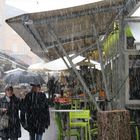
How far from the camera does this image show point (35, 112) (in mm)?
10289

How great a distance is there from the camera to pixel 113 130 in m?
8.04

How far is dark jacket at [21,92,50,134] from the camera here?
10242 mm

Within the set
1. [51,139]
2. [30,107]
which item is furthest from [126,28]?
[51,139]

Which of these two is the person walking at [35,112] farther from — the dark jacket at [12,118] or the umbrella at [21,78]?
the umbrella at [21,78]

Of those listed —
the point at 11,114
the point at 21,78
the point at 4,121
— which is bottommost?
the point at 4,121

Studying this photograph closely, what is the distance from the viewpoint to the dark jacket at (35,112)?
33.6ft

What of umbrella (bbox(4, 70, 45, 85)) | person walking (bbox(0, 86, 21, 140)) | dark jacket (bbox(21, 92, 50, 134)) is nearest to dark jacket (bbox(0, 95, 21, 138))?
person walking (bbox(0, 86, 21, 140))

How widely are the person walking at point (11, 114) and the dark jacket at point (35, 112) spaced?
1.37 feet

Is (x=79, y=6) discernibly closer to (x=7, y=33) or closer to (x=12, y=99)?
(x=12, y=99)

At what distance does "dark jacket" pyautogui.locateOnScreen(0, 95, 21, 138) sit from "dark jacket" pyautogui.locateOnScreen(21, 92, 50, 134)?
40 cm

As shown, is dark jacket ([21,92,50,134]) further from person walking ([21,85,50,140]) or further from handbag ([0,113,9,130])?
handbag ([0,113,9,130])

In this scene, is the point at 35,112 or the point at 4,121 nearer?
the point at 4,121

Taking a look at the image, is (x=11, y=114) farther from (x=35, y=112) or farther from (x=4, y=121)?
(x=35, y=112)

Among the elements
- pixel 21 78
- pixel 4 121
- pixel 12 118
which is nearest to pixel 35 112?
pixel 12 118
